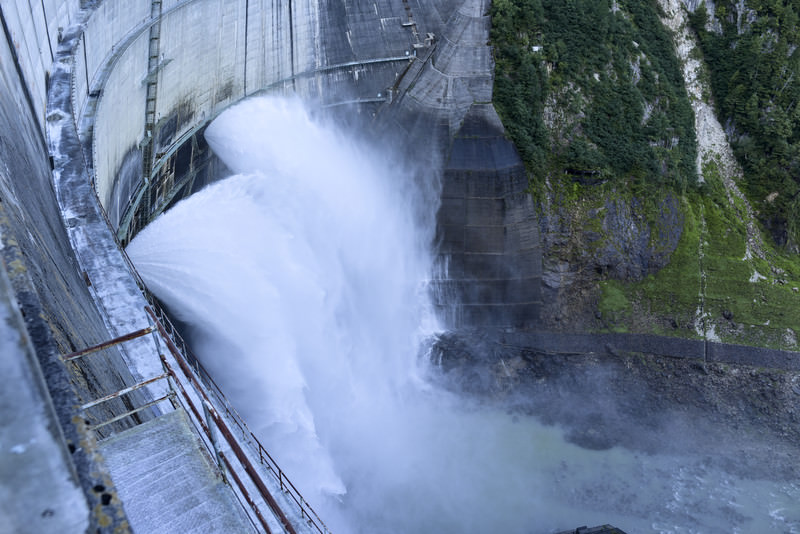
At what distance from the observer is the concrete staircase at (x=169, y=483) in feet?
16.0

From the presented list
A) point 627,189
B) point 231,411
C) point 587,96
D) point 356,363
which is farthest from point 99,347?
point 587,96

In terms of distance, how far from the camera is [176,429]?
549cm

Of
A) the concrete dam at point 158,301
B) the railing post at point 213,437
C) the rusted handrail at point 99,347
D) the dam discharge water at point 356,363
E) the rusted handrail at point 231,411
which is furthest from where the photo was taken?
the dam discharge water at point 356,363

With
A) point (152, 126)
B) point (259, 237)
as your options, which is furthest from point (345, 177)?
point (152, 126)

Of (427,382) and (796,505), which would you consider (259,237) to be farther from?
(796,505)

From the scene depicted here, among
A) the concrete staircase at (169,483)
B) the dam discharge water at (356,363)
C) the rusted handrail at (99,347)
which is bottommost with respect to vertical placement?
the dam discharge water at (356,363)

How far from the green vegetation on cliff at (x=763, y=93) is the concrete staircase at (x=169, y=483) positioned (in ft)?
89.2

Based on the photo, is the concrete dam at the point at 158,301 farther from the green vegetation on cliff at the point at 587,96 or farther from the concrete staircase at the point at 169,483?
the green vegetation on cliff at the point at 587,96

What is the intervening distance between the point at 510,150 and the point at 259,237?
10.1 m

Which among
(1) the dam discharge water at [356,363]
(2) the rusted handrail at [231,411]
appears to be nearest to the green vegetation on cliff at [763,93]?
(1) the dam discharge water at [356,363]

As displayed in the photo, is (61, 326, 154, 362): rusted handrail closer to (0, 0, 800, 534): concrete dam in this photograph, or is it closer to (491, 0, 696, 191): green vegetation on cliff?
(0, 0, 800, 534): concrete dam

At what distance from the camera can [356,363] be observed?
800 inches

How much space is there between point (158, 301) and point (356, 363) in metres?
7.54

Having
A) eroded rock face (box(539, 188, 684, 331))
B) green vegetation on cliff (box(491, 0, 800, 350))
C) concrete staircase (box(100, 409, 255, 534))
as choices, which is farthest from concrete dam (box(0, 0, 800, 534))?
green vegetation on cliff (box(491, 0, 800, 350))
